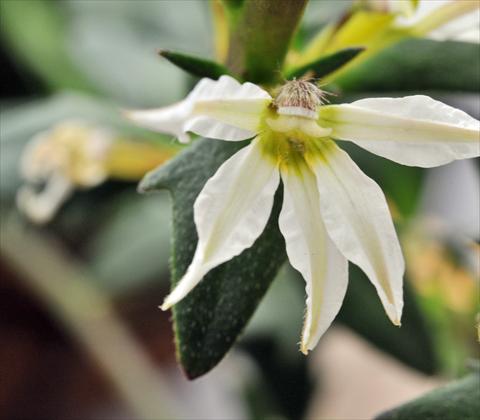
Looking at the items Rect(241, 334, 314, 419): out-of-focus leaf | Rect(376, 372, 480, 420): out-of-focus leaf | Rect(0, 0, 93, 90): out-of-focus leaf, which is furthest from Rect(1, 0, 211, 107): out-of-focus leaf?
Rect(376, 372, 480, 420): out-of-focus leaf

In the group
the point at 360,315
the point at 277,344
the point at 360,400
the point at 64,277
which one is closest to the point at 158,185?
the point at 360,315

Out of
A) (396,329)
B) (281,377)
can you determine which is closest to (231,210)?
(396,329)

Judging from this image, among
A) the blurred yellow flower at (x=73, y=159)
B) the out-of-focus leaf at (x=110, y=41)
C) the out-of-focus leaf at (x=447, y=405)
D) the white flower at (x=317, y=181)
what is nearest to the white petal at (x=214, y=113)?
the white flower at (x=317, y=181)

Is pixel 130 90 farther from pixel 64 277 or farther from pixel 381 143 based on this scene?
pixel 381 143

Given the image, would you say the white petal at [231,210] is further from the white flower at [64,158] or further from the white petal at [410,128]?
the white flower at [64,158]

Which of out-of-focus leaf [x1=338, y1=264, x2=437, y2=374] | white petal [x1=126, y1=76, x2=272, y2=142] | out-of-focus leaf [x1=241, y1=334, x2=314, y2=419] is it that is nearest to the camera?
white petal [x1=126, y1=76, x2=272, y2=142]

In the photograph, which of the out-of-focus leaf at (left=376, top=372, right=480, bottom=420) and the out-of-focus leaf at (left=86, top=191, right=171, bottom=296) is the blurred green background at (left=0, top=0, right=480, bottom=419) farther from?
the out-of-focus leaf at (left=376, top=372, right=480, bottom=420)

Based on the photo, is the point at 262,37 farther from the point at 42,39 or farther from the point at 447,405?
the point at 42,39
